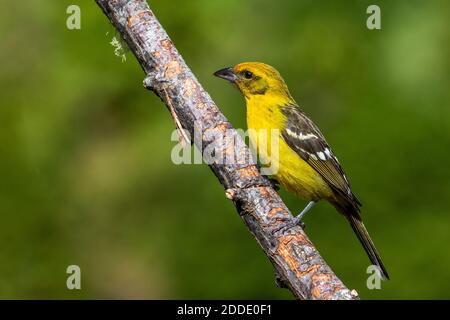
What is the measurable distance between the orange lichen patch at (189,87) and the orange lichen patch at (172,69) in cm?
10

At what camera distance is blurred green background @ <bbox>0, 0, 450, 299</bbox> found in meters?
7.21

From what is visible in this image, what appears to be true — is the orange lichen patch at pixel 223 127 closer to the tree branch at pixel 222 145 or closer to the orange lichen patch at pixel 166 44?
the tree branch at pixel 222 145

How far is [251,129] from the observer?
6.36 meters

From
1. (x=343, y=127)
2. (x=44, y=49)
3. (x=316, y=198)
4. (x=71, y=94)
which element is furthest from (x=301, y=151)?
(x=44, y=49)

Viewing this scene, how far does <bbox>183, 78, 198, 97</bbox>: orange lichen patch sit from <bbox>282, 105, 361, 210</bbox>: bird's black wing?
4.21ft

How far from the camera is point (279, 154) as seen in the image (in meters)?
6.19

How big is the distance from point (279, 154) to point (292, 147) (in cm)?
17

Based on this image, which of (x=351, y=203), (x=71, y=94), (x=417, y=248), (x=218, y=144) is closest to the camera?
(x=218, y=144)

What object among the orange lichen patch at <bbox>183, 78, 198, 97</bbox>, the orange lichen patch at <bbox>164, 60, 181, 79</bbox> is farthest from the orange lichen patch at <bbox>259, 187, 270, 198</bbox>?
the orange lichen patch at <bbox>164, 60, 181, 79</bbox>

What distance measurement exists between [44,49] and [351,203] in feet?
12.0

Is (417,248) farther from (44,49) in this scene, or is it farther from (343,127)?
(44,49)

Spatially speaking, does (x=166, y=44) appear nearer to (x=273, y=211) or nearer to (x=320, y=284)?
(x=273, y=211)

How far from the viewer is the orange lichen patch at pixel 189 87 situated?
5277mm

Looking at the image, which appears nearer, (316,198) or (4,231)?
(316,198)
